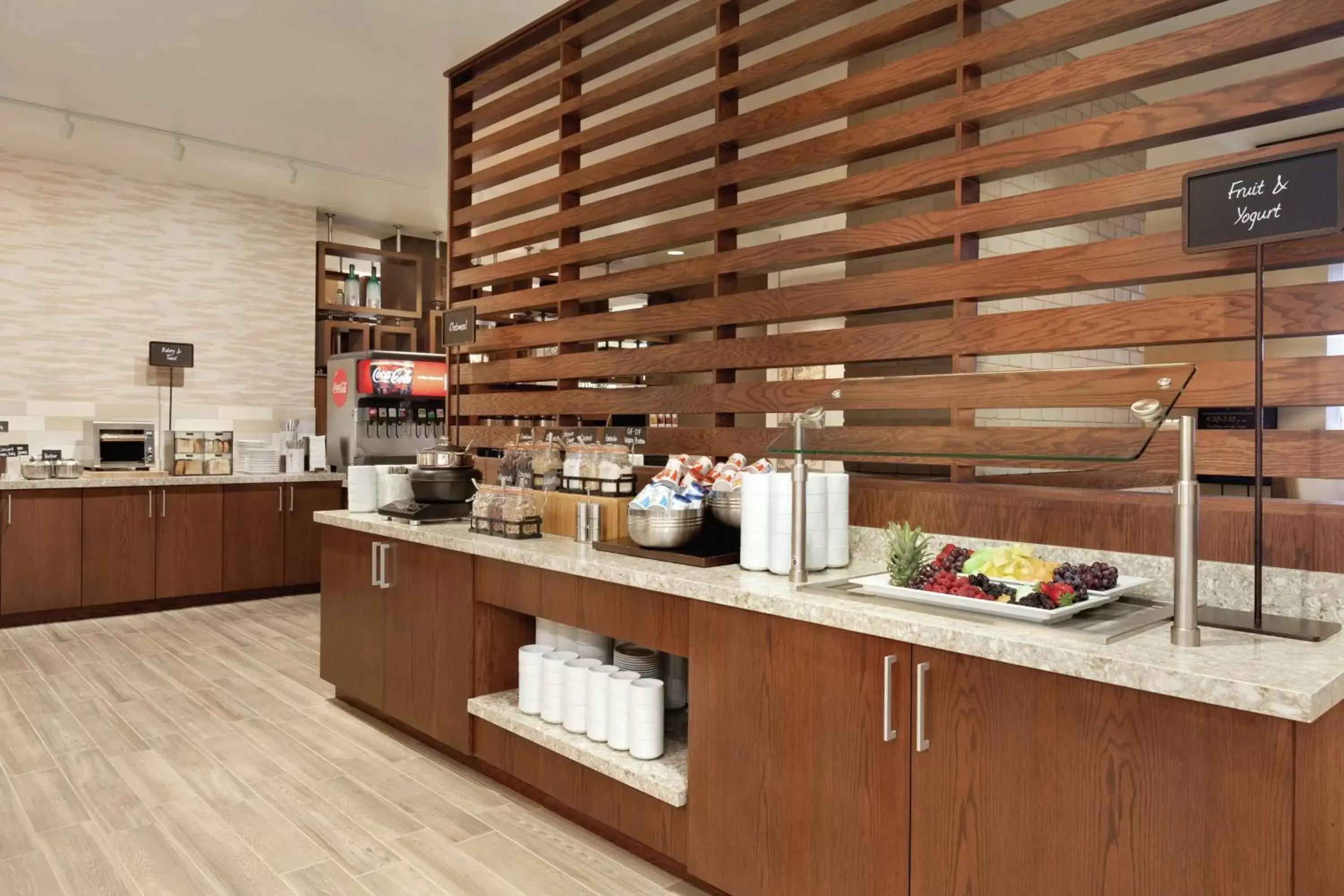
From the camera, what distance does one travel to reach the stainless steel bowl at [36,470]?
19.9ft

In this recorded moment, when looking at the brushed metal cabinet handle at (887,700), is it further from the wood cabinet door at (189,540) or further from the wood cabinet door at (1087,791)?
the wood cabinet door at (189,540)

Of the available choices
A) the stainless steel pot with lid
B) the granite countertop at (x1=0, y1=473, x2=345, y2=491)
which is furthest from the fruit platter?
the granite countertop at (x1=0, y1=473, x2=345, y2=491)

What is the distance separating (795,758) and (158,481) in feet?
19.2

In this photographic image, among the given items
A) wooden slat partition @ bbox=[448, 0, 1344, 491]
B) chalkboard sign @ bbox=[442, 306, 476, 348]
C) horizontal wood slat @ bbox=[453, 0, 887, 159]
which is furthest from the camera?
chalkboard sign @ bbox=[442, 306, 476, 348]

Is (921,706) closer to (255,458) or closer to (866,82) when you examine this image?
(866,82)

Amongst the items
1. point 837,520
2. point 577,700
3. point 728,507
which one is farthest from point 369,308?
point 837,520

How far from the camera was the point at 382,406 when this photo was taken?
723cm

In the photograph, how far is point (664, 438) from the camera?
11.1 feet

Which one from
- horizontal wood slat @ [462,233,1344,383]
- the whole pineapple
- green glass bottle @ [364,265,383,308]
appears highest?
green glass bottle @ [364,265,383,308]

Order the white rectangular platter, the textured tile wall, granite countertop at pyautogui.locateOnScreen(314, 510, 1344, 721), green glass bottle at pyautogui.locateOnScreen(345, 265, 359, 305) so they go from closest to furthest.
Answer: granite countertop at pyautogui.locateOnScreen(314, 510, 1344, 721)
the white rectangular platter
the textured tile wall
green glass bottle at pyautogui.locateOnScreen(345, 265, 359, 305)

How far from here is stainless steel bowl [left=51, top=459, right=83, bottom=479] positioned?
611 cm

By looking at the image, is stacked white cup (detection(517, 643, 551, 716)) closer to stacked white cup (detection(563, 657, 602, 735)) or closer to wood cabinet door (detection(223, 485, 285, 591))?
stacked white cup (detection(563, 657, 602, 735))

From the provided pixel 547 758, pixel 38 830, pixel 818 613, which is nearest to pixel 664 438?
pixel 547 758

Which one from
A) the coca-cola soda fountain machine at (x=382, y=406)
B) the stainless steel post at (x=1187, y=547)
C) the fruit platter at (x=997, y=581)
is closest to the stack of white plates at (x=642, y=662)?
the fruit platter at (x=997, y=581)
